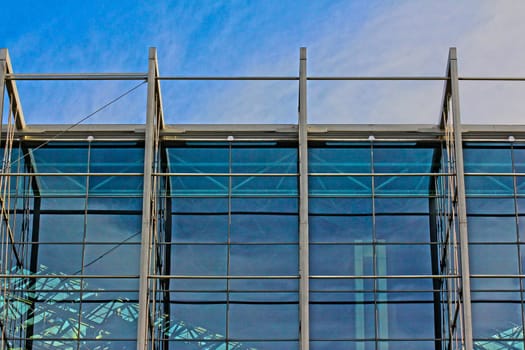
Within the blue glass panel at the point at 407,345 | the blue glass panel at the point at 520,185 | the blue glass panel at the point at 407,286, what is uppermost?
the blue glass panel at the point at 520,185

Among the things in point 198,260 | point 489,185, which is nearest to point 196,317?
point 198,260

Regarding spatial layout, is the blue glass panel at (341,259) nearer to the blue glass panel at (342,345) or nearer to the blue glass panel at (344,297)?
the blue glass panel at (344,297)

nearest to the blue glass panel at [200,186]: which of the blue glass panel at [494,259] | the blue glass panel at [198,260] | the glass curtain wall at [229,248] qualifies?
the glass curtain wall at [229,248]

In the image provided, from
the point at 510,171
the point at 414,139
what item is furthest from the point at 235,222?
the point at 510,171

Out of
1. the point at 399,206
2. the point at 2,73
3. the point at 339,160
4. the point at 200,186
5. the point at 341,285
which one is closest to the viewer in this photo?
the point at 341,285

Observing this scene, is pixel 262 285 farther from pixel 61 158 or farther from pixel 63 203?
pixel 61 158

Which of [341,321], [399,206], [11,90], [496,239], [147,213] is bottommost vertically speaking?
[341,321]

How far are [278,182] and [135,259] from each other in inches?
160

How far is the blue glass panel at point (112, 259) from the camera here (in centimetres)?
2933

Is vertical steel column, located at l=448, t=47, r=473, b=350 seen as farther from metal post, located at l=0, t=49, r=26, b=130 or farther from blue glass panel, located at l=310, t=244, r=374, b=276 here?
metal post, located at l=0, t=49, r=26, b=130

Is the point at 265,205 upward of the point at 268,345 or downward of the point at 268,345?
upward

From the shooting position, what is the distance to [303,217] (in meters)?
28.1

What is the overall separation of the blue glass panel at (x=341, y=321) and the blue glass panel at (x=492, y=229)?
321cm

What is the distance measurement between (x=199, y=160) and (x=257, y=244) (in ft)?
8.92
